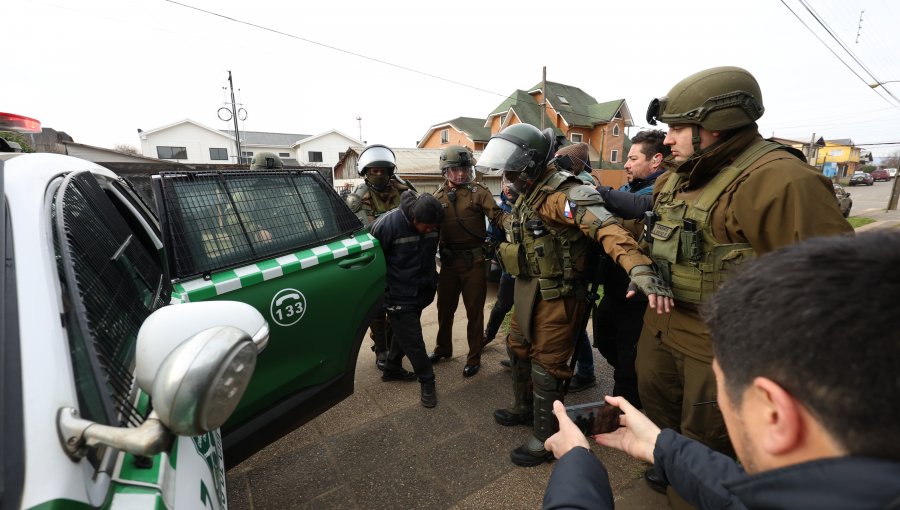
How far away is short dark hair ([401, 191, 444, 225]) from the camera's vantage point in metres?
2.77

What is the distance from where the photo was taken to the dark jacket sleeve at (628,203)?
8.48ft

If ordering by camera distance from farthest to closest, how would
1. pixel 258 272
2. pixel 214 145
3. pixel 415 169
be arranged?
1. pixel 214 145
2. pixel 415 169
3. pixel 258 272

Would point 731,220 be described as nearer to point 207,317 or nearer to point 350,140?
point 207,317

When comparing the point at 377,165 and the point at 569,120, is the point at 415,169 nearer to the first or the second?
the point at 569,120

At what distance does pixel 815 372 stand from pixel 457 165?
327cm

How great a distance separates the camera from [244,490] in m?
2.22

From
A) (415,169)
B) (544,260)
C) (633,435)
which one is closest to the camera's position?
(633,435)

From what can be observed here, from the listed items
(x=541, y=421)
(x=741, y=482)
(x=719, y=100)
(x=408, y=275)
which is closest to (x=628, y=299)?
(x=541, y=421)

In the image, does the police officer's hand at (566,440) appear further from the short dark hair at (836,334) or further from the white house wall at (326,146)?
the white house wall at (326,146)

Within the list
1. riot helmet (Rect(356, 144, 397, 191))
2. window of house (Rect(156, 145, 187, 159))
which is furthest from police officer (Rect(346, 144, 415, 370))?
window of house (Rect(156, 145, 187, 159))

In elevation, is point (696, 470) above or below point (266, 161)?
below

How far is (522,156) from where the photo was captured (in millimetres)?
2496

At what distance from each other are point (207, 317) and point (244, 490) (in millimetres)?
1868

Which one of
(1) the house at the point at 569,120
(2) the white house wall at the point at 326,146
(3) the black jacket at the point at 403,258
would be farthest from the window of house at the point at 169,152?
(3) the black jacket at the point at 403,258
